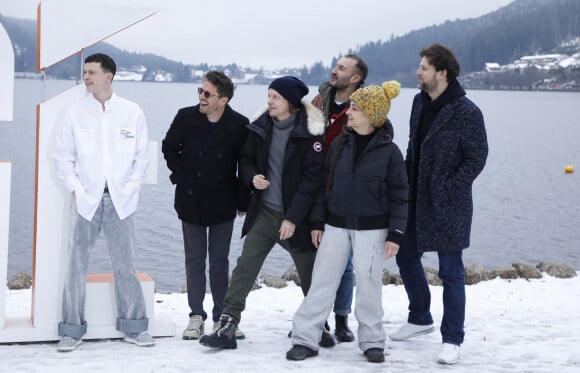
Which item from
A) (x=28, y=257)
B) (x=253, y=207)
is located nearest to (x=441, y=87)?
(x=253, y=207)

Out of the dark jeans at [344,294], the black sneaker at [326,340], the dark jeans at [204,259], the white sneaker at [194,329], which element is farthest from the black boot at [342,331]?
the white sneaker at [194,329]

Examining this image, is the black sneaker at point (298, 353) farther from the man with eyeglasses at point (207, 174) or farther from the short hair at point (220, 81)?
the short hair at point (220, 81)

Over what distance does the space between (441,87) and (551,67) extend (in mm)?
176910

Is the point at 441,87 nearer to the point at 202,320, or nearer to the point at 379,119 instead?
the point at 379,119

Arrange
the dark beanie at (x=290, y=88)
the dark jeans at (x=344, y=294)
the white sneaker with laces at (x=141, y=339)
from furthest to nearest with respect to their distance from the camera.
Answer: the dark jeans at (x=344, y=294)
the white sneaker with laces at (x=141, y=339)
the dark beanie at (x=290, y=88)

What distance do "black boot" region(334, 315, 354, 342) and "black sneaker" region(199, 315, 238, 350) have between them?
0.81 metres

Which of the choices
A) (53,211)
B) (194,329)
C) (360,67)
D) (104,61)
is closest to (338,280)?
(194,329)

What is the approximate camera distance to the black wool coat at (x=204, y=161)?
5.69m

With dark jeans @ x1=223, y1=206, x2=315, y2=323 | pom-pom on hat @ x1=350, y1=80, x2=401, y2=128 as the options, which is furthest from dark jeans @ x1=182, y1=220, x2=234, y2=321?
pom-pom on hat @ x1=350, y1=80, x2=401, y2=128

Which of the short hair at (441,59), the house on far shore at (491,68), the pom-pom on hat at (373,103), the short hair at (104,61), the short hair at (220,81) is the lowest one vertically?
the pom-pom on hat at (373,103)

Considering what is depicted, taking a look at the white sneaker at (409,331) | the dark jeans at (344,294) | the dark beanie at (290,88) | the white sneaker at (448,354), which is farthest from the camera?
the white sneaker at (409,331)

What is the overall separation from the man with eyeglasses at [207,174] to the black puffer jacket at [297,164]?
216 millimetres

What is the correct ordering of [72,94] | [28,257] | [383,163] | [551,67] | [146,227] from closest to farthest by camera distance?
[383,163]
[72,94]
[28,257]
[146,227]
[551,67]

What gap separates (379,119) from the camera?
5293mm
